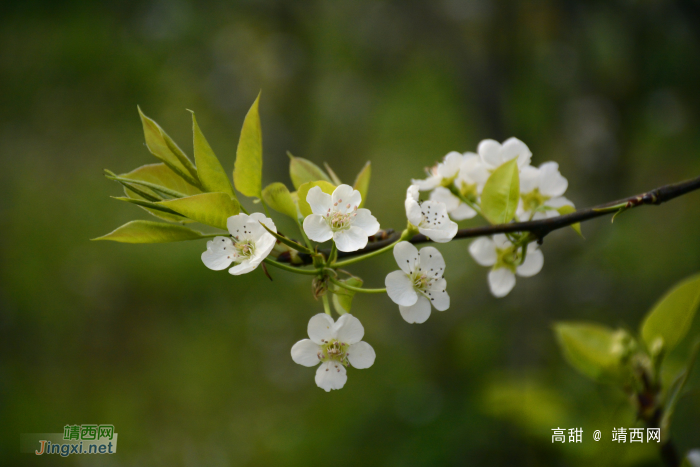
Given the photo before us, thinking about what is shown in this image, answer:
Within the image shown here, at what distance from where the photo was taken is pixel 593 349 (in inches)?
33.0

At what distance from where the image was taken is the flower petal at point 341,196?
517 mm

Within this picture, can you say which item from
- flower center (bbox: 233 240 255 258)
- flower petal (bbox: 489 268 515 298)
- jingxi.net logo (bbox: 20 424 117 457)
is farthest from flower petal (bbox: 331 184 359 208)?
jingxi.net logo (bbox: 20 424 117 457)

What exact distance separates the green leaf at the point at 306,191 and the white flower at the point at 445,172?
0.19m

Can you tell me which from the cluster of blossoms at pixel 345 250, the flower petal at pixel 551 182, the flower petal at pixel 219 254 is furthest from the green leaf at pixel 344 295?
the flower petal at pixel 551 182

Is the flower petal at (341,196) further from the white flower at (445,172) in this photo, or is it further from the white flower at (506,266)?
the white flower at (506,266)

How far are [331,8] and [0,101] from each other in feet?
7.69

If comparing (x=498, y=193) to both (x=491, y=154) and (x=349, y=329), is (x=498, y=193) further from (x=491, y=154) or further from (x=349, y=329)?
(x=349, y=329)

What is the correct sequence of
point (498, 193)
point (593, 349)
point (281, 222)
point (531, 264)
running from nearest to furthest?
point (498, 193) → point (531, 264) → point (593, 349) → point (281, 222)

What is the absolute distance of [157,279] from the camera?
281 centimetres

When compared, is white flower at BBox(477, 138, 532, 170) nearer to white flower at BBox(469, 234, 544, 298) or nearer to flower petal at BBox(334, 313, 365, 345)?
white flower at BBox(469, 234, 544, 298)

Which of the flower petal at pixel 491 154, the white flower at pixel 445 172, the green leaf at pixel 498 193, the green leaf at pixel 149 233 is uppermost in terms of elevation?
the flower petal at pixel 491 154

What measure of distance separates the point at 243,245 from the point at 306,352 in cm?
15

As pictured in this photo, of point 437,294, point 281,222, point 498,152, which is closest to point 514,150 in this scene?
point 498,152

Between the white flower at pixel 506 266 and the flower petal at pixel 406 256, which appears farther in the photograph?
the white flower at pixel 506 266
